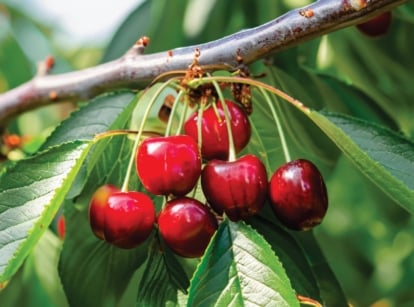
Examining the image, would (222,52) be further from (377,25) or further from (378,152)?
(377,25)

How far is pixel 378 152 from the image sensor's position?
884mm

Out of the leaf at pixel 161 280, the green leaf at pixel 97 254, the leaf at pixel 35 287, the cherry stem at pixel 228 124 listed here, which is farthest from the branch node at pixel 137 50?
the leaf at pixel 35 287

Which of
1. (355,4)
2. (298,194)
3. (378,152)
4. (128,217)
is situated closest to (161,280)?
(128,217)

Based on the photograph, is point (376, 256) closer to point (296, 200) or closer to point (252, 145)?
point (252, 145)

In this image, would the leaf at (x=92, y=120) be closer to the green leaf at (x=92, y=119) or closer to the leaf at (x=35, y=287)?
the green leaf at (x=92, y=119)

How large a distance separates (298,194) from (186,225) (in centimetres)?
13

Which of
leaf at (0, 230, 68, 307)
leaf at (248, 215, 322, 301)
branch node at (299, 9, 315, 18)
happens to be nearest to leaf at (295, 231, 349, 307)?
leaf at (248, 215, 322, 301)

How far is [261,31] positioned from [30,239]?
15.3 inches

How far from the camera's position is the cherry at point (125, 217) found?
0.92 m

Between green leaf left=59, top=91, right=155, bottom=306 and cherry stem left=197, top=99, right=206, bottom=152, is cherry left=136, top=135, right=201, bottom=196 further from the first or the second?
green leaf left=59, top=91, right=155, bottom=306

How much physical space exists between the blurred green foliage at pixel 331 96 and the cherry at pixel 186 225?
0.35 m

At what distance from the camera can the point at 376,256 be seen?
254 centimetres

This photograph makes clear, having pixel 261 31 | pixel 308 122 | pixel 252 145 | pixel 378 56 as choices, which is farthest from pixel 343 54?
pixel 261 31

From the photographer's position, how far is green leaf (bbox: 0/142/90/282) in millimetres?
845
